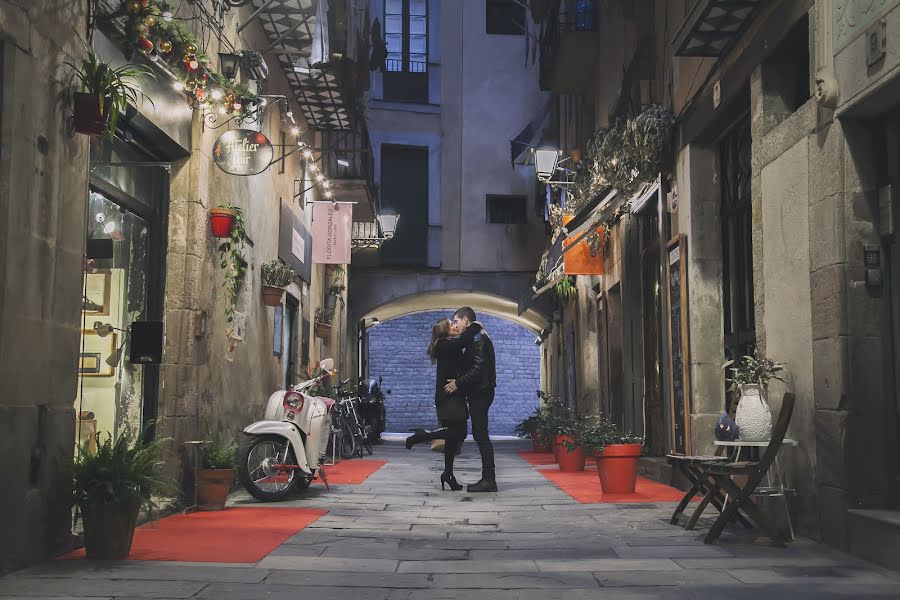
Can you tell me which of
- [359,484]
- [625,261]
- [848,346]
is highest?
[625,261]

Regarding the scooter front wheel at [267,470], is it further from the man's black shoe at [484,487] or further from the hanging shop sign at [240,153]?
the hanging shop sign at [240,153]

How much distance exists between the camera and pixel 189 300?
312 inches

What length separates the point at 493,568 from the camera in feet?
17.2

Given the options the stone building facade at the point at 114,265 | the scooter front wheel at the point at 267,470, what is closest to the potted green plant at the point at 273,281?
the stone building facade at the point at 114,265

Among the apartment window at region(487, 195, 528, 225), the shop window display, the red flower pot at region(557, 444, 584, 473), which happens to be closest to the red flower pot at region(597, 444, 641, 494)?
the red flower pot at region(557, 444, 584, 473)

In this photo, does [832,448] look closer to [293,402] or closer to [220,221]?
[293,402]

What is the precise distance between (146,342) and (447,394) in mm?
3179

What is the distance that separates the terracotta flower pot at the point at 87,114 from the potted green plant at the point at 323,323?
10907 millimetres

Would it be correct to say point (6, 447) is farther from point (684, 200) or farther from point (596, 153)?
point (596, 153)

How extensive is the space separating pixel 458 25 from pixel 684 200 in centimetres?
1461

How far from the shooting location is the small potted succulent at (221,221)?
840 centimetres

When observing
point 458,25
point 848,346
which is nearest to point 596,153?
point 848,346

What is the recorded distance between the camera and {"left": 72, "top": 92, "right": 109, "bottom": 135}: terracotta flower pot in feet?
18.0

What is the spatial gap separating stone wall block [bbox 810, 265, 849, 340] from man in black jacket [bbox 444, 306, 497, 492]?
3.83m
